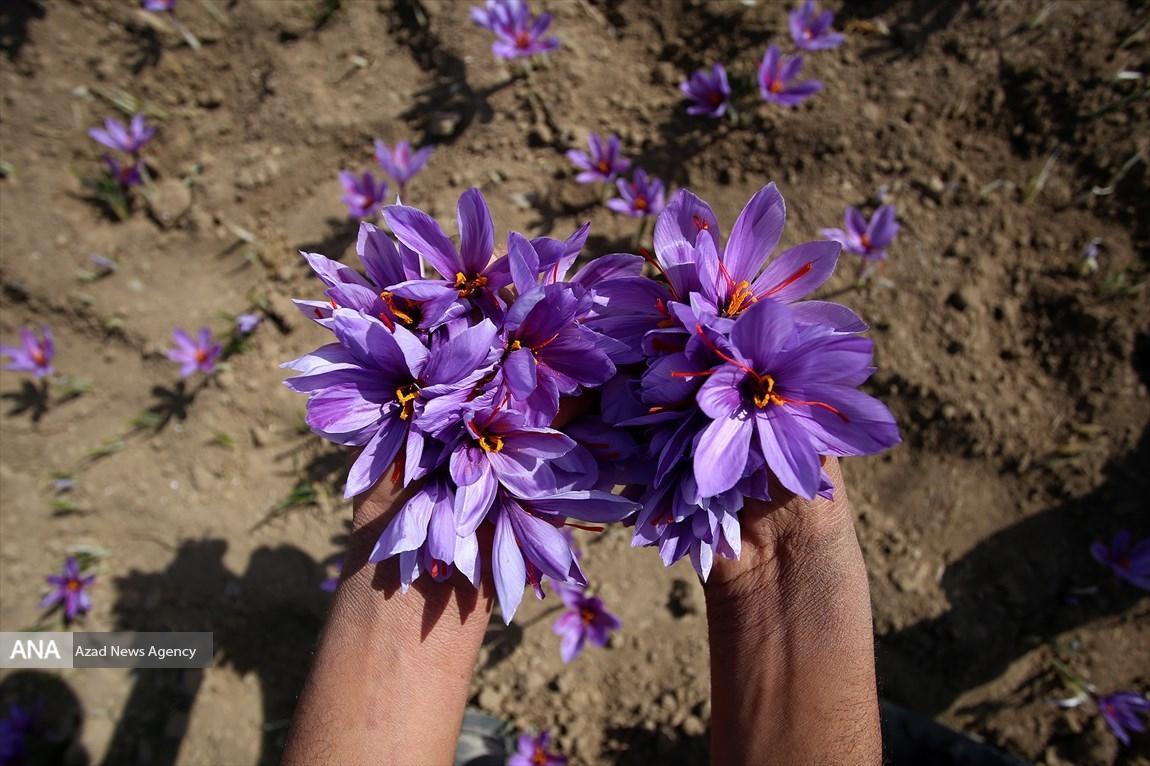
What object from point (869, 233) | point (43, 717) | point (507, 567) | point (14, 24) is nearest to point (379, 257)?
point (507, 567)

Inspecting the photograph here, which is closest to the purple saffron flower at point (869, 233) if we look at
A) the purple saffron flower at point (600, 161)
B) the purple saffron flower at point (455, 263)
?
the purple saffron flower at point (600, 161)

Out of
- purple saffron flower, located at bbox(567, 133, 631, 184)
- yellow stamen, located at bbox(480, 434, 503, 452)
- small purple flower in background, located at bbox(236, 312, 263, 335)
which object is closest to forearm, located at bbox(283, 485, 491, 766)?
yellow stamen, located at bbox(480, 434, 503, 452)

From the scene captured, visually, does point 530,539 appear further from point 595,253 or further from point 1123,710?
point 1123,710

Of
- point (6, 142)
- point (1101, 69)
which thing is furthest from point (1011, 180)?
point (6, 142)

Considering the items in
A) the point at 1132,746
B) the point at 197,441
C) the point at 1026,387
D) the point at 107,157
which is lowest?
the point at 1132,746

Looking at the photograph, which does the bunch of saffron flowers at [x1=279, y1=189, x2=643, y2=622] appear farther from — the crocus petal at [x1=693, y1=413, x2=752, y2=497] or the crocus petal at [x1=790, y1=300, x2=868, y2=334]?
the crocus petal at [x1=790, y1=300, x2=868, y2=334]

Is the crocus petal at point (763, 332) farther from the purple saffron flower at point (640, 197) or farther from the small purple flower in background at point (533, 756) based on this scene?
the small purple flower in background at point (533, 756)

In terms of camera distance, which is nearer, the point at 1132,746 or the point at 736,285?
the point at 736,285

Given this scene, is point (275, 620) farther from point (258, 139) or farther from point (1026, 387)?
point (1026, 387)
